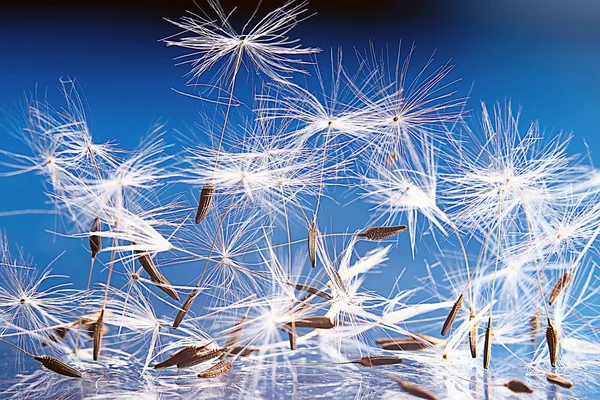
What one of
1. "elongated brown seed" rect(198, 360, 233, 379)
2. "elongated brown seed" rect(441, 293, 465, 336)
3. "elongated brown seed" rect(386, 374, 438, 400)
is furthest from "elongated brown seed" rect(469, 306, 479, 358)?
"elongated brown seed" rect(198, 360, 233, 379)

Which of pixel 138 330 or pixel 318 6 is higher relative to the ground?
pixel 318 6

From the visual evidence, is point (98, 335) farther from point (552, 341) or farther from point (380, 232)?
point (552, 341)

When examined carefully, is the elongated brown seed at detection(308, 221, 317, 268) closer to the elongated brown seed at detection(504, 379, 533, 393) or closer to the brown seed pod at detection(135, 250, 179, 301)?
the brown seed pod at detection(135, 250, 179, 301)

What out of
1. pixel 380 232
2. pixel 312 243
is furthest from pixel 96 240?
pixel 380 232

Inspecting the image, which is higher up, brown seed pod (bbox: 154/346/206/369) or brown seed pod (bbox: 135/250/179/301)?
brown seed pod (bbox: 135/250/179/301)

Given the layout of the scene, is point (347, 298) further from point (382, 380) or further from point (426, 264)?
point (426, 264)

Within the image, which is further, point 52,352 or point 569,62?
point 569,62

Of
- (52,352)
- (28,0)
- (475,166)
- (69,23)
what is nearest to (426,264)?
(475,166)
